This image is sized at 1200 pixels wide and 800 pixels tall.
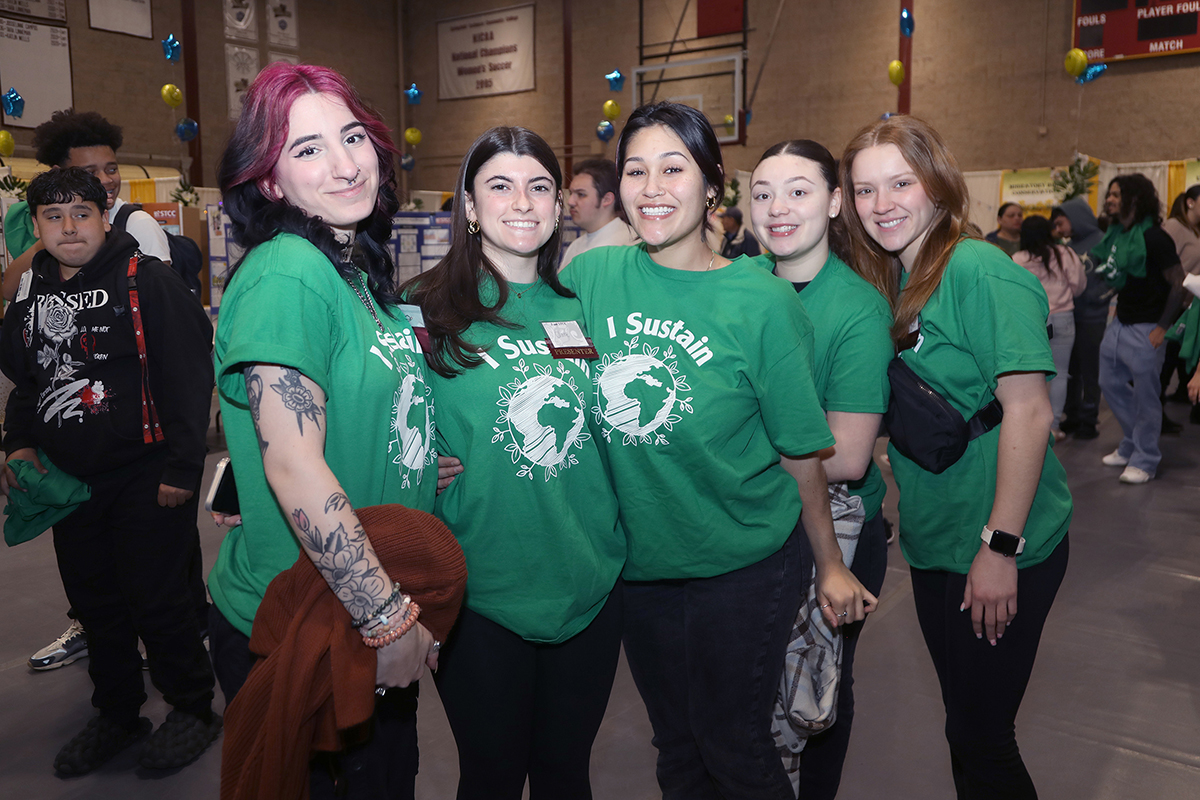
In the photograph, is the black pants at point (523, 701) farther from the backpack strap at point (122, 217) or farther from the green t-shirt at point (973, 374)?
the backpack strap at point (122, 217)

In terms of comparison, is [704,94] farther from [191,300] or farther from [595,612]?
[595,612]

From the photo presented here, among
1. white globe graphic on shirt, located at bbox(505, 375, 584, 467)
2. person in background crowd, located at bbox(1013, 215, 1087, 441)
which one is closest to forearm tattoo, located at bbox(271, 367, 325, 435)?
white globe graphic on shirt, located at bbox(505, 375, 584, 467)

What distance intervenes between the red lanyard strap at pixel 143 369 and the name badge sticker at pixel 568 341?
148 centimetres

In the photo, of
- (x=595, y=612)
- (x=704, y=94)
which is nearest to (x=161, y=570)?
(x=595, y=612)

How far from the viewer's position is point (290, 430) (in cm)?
112

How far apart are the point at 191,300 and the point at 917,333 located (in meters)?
2.04

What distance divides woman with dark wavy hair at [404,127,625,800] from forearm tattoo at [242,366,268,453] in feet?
1.14

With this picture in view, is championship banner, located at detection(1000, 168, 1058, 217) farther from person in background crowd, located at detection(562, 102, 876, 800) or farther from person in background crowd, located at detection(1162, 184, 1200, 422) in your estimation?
person in background crowd, located at detection(562, 102, 876, 800)

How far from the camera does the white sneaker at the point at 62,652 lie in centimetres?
302

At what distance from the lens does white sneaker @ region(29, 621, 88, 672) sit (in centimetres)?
302

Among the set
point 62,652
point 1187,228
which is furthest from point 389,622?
point 1187,228

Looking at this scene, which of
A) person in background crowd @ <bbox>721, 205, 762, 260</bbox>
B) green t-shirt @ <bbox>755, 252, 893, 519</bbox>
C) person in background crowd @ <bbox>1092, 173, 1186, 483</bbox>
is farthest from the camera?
person in background crowd @ <bbox>721, 205, 762, 260</bbox>

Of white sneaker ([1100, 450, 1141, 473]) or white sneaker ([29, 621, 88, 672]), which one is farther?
white sneaker ([1100, 450, 1141, 473])

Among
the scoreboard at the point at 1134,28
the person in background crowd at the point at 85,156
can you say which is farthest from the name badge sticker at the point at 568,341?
the scoreboard at the point at 1134,28
